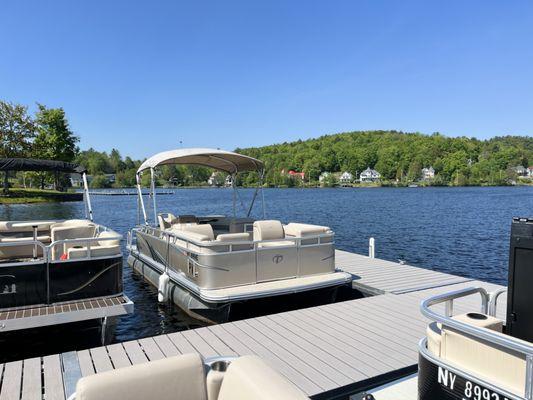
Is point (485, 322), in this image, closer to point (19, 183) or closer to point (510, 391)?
point (510, 391)

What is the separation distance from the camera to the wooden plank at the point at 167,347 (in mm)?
4461

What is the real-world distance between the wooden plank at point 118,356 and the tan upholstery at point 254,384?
2.51m

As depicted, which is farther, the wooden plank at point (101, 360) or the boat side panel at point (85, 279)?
the boat side panel at point (85, 279)

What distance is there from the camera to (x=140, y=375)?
196cm

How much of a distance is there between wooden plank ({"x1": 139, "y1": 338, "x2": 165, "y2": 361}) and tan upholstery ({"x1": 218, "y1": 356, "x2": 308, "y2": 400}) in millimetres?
2550

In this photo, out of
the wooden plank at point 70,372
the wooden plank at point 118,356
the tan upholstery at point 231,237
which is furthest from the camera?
the tan upholstery at point 231,237

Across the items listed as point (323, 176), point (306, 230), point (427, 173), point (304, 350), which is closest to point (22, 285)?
point (304, 350)

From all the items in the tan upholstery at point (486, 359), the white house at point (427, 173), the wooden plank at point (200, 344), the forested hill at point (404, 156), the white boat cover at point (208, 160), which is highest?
the forested hill at point (404, 156)

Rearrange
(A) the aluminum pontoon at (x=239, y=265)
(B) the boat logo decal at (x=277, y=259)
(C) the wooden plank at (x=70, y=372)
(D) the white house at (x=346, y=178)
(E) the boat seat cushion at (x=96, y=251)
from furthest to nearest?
(D) the white house at (x=346, y=178)
(B) the boat logo decal at (x=277, y=259)
(A) the aluminum pontoon at (x=239, y=265)
(E) the boat seat cushion at (x=96, y=251)
(C) the wooden plank at (x=70, y=372)

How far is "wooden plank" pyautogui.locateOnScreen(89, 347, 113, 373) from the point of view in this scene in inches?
161

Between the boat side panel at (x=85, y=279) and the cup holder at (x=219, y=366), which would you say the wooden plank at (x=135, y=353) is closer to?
the boat side panel at (x=85, y=279)

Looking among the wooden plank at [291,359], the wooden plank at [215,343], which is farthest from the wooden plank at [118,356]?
the wooden plank at [291,359]

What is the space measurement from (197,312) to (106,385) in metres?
4.89

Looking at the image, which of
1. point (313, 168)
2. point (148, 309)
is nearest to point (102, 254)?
point (148, 309)
